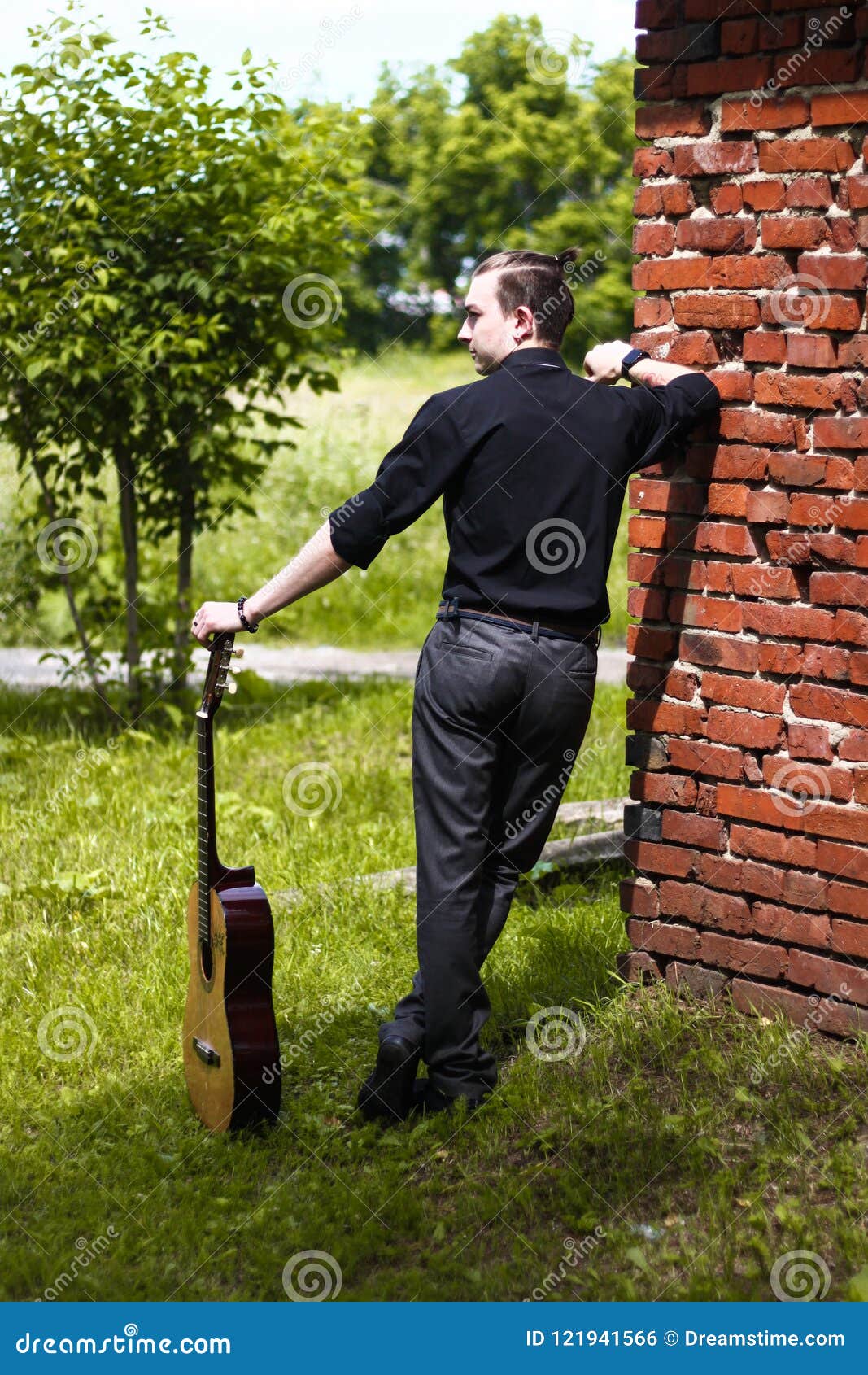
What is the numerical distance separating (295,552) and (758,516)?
10.9 meters

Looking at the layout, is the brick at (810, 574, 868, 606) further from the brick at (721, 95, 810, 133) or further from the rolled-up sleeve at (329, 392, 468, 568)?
the brick at (721, 95, 810, 133)

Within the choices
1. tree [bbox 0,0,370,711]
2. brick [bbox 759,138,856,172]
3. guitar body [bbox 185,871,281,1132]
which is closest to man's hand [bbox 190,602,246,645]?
guitar body [bbox 185,871,281,1132]

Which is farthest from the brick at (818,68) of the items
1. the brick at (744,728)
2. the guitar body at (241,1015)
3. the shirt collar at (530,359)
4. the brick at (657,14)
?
the guitar body at (241,1015)

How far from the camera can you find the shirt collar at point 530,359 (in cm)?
353

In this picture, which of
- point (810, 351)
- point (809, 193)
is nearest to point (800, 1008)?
point (810, 351)

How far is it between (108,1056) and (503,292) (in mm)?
2384

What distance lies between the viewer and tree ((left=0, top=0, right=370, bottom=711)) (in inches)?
286

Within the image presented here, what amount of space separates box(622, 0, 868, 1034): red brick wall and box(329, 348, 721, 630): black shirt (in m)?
0.39

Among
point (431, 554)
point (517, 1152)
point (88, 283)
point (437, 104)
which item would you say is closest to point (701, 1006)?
point (517, 1152)

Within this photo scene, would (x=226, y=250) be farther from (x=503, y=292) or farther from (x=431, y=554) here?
(x=431, y=554)

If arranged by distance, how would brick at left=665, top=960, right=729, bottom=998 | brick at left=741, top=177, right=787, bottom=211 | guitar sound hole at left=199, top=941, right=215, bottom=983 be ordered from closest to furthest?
brick at left=741, top=177, right=787, bottom=211
guitar sound hole at left=199, top=941, right=215, bottom=983
brick at left=665, top=960, right=729, bottom=998

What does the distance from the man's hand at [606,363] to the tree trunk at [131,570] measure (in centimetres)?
460

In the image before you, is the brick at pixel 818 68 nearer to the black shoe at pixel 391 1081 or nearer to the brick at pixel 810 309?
the brick at pixel 810 309

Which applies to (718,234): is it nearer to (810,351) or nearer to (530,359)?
(810,351)
